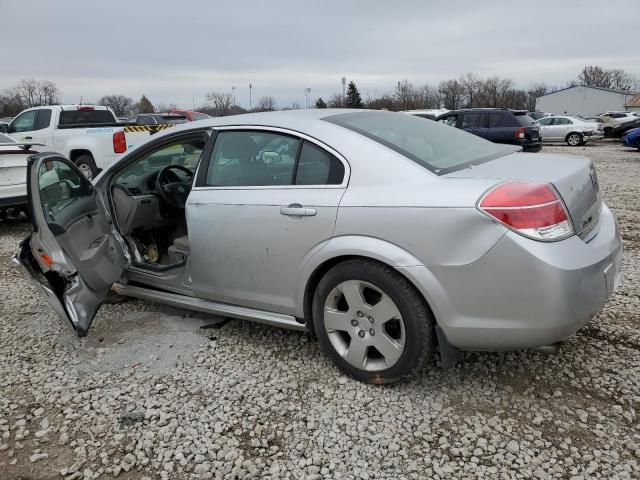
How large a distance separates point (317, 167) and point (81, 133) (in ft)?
31.0

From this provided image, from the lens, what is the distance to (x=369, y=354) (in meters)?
2.83

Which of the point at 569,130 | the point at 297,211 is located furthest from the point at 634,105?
the point at 297,211

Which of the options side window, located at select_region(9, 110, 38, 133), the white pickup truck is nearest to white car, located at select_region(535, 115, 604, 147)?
the white pickup truck

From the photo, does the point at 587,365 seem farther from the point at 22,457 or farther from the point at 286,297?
the point at 22,457

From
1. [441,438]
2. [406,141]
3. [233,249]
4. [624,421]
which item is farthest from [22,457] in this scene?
[624,421]

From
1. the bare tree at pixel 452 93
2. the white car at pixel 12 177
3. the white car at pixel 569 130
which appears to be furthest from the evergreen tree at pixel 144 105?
the white car at pixel 12 177

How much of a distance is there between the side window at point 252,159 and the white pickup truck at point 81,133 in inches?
286

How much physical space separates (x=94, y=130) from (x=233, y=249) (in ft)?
28.6

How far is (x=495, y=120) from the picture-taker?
16109 mm

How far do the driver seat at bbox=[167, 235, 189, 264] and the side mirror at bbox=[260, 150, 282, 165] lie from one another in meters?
1.20

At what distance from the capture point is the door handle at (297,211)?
280 centimetres

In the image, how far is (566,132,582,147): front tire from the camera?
22.4 metres

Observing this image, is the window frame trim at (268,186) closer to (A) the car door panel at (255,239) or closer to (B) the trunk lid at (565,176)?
(A) the car door panel at (255,239)

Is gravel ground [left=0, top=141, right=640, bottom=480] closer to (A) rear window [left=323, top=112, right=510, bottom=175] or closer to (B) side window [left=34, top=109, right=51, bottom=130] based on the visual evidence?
(A) rear window [left=323, top=112, right=510, bottom=175]
